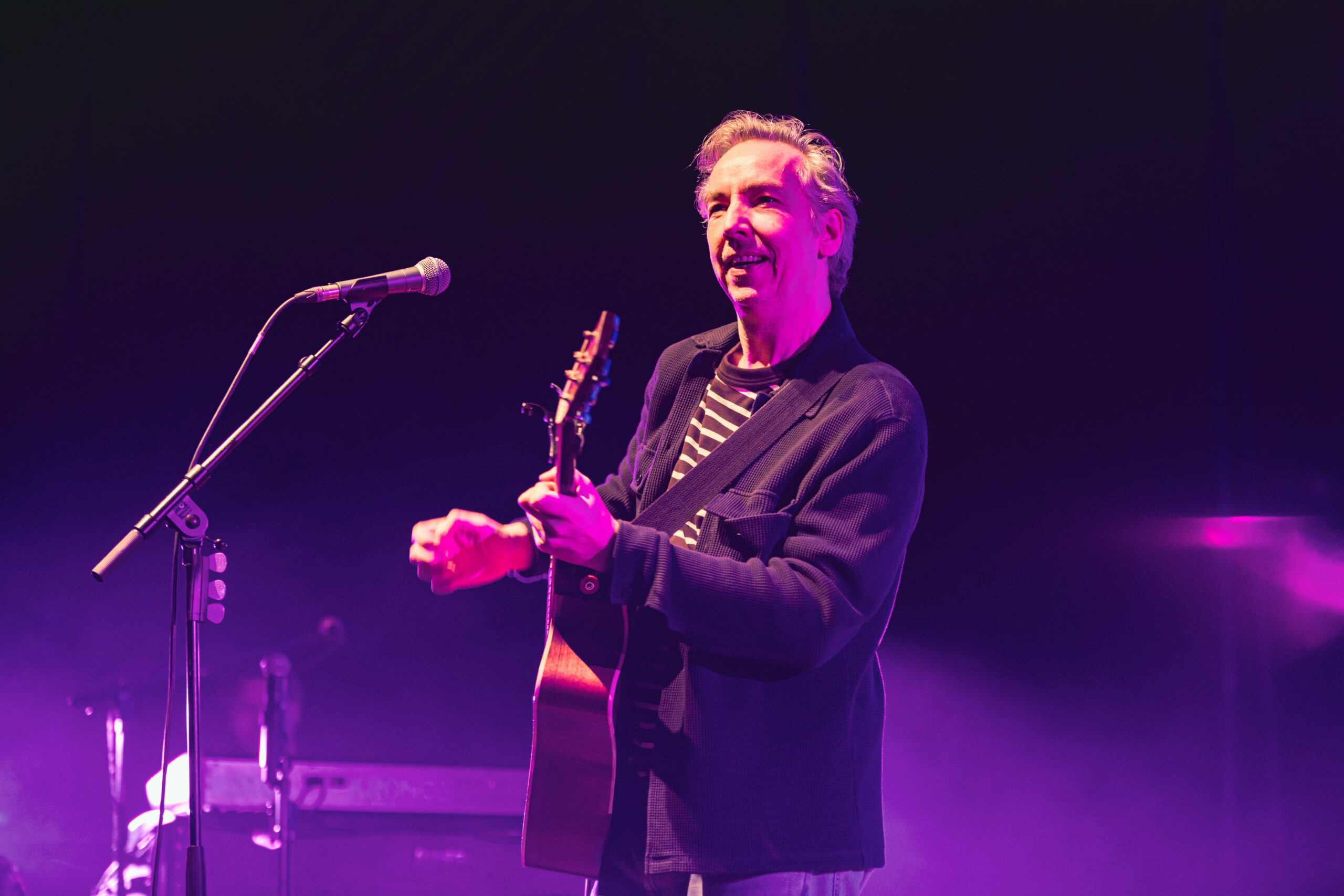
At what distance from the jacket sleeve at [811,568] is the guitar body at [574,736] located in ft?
0.48

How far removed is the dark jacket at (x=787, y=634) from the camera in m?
1.51

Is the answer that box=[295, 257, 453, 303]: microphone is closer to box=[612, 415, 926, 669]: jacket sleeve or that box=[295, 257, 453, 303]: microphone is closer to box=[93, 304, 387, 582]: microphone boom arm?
box=[93, 304, 387, 582]: microphone boom arm

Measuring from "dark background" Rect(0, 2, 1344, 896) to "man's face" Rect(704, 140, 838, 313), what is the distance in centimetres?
223

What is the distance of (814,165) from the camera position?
2.00m

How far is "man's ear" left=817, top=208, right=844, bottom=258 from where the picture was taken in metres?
1.99

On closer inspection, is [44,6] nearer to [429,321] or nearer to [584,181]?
[429,321]

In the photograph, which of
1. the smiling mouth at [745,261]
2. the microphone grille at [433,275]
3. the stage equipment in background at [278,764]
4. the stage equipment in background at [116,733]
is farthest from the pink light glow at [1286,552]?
the stage equipment in background at [116,733]

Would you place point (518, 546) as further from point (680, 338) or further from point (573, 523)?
point (680, 338)

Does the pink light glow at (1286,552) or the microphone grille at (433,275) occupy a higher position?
the microphone grille at (433,275)

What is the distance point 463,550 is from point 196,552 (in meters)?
0.94

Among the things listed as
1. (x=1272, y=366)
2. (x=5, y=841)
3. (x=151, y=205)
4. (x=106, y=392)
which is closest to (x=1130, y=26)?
(x=1272, y=366)

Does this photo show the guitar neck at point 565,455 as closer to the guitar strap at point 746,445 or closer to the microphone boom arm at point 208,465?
the guitar strap at point 746,445

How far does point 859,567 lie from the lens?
1596mm

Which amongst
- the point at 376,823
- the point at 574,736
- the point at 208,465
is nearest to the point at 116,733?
the point at 376,823
